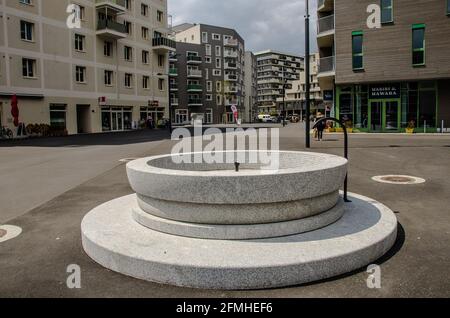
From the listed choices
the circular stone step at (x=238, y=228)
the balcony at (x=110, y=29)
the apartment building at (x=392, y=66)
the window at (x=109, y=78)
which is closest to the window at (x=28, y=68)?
the balcony at (x=110, y=29)

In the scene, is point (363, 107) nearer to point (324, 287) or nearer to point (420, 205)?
point (420, 205)

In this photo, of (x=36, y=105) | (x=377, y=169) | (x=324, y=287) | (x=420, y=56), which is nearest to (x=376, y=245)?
(x=324, y=287)

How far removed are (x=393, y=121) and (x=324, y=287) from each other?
1200 inches

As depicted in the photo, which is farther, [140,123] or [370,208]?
[140,123]

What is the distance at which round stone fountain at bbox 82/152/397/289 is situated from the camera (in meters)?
3.78

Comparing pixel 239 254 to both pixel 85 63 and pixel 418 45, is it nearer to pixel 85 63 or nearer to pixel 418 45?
pixel 418 45

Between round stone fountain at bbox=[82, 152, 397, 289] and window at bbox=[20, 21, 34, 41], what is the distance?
3233 centimetres

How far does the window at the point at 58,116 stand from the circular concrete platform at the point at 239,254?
32.9 metres

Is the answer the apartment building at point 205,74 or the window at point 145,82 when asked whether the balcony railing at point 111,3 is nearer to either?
the window at point 145,82

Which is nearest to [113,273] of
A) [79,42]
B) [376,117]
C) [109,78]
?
[376,117]

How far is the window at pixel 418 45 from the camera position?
93.7 ft

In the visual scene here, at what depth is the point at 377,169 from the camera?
39.3 feet

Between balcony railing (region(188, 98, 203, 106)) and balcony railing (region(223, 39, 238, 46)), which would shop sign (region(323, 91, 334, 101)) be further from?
balcony railing (region(223, 39, 238, 46))

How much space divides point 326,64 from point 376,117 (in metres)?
6.06
